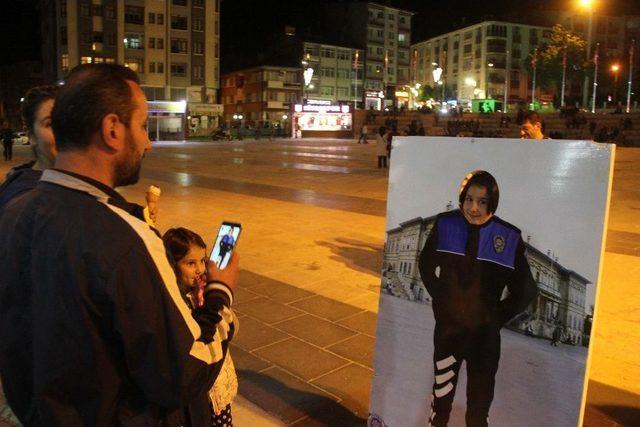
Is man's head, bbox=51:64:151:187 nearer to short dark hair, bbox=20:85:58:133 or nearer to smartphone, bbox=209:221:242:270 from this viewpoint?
smartphone, bbox=209:221:242:270

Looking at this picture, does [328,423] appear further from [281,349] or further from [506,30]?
[506,30]

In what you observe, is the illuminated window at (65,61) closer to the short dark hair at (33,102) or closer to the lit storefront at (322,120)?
the lit storefront at (322,120)

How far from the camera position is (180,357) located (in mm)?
Answer: 1473

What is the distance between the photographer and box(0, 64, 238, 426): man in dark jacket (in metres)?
1.39

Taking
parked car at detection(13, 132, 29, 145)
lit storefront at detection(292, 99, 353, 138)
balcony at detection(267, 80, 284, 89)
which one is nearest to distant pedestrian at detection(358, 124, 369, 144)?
lit storefront at detection(292, 99, 353, 138)

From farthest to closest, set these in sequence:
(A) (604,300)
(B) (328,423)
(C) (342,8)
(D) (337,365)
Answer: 1. (C) (342,8)
2. (A) (604,300)
3. (D) (337,365)
4. (B) (328,423)

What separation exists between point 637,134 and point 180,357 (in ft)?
149

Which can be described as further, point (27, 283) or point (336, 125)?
point (336, 125)

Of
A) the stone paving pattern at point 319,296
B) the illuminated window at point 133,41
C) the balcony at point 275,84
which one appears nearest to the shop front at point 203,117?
the illuminated window at point 133,41

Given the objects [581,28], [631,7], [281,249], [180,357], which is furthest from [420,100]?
[180,357]

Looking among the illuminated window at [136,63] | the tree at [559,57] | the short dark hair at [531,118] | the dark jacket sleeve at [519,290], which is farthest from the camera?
the illuminated window at [136,63]

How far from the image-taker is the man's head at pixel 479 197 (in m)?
2.35

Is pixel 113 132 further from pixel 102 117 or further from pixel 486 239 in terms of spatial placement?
pixel 486 239

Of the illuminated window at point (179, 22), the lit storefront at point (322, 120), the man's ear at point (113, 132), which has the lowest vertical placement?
the man's ear at point (113, 132)
